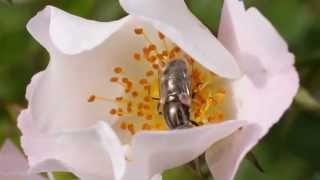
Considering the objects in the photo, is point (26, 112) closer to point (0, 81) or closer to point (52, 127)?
point (52, 127)

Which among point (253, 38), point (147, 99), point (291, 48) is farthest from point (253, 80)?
point (291, 48)

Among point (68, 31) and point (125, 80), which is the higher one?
point (68, 31)

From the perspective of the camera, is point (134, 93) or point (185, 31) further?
point (134, 93)

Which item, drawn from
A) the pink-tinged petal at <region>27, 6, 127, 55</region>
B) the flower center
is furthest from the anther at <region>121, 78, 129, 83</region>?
the pink-tinged petal at <region>27, 6, 127, 55</region>

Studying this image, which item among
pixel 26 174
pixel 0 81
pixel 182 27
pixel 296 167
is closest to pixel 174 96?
pixel 182 27

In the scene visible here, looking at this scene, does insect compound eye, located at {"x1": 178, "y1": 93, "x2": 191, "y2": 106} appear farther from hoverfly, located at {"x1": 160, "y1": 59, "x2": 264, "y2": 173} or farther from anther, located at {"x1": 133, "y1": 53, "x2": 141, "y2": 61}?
anther, located at {"x1": 133, "y1": 53, "x2": 141, "y2": 61}

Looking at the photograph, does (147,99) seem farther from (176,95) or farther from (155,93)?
(176,95)

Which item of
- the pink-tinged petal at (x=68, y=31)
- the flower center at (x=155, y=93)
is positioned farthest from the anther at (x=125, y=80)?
the pink-tinged petal at (x=68, y=31)
